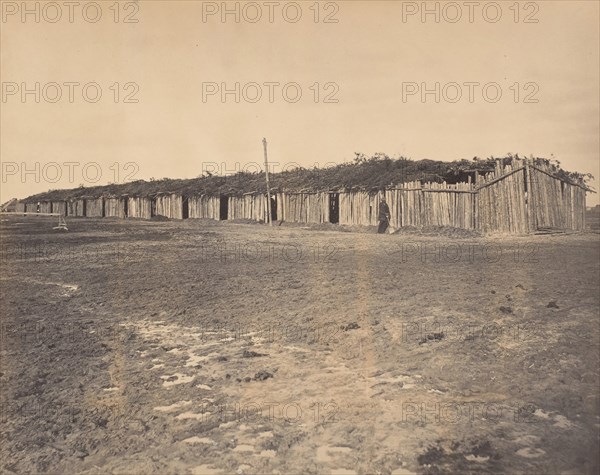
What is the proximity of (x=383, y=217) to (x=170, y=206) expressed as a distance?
1957 cm

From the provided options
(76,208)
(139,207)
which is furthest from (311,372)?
(76,208)

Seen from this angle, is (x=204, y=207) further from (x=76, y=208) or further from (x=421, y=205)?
(x=76, y=208)

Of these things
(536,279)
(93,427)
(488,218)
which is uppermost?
(488,218)

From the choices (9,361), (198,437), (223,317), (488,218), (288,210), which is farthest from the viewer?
(288,210)

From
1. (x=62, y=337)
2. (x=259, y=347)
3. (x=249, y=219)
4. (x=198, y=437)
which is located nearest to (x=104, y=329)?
(x=62, y=337)

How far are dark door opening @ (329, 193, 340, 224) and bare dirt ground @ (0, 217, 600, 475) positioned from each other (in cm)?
1346

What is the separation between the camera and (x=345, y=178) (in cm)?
2108

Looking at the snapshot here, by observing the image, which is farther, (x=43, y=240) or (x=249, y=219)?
(x=249, y=219)

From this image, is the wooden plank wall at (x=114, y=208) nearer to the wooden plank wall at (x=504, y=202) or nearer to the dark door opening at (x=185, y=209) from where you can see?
the dark door opening at (x=185, y=209)

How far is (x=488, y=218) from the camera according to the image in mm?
14562

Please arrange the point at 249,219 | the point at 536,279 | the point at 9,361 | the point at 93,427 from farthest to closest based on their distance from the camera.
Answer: the point at 249,219 < the point at 536,279 < the point at 9,361 < the point at 93,427

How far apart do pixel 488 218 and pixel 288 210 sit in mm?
11508

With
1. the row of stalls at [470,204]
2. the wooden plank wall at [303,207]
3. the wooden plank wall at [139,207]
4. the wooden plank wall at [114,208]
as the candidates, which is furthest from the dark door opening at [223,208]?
the wooden plank wall at [114,208]

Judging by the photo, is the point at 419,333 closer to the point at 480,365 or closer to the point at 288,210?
the point at 480,365
